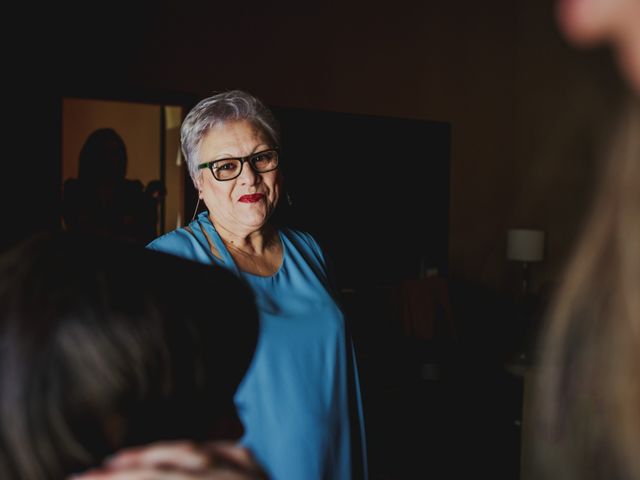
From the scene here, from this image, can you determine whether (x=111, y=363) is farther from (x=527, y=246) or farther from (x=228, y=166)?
(x=527, y=246)

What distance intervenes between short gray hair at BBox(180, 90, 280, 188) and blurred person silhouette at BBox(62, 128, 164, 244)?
180 centimetres

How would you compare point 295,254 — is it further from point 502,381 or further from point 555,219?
point 555,219

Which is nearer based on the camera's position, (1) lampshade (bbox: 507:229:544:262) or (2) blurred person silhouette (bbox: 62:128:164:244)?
(2) blurred person silhouette (bbox: 62:128:164:244)

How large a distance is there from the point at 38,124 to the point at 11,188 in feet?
1.11

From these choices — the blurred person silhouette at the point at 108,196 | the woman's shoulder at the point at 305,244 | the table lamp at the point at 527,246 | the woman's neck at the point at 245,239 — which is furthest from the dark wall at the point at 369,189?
the woman's neck at the point at 245,239

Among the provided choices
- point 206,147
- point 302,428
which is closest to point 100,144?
point 206,147

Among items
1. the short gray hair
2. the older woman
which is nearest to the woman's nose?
the older woman

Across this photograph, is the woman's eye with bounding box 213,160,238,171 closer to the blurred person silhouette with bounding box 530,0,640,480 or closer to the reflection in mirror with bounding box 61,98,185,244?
the blurred person silhouette with bounding box 530,0,640,480

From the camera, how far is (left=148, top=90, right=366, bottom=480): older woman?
142 centimetres

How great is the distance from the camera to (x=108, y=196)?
339 centimetres

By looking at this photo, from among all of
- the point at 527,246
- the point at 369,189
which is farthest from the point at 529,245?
the point at 369,189

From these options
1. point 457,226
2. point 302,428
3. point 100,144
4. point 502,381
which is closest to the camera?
point 302,428

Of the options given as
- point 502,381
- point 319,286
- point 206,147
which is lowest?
point 502,381

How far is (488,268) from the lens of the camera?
522 cm
